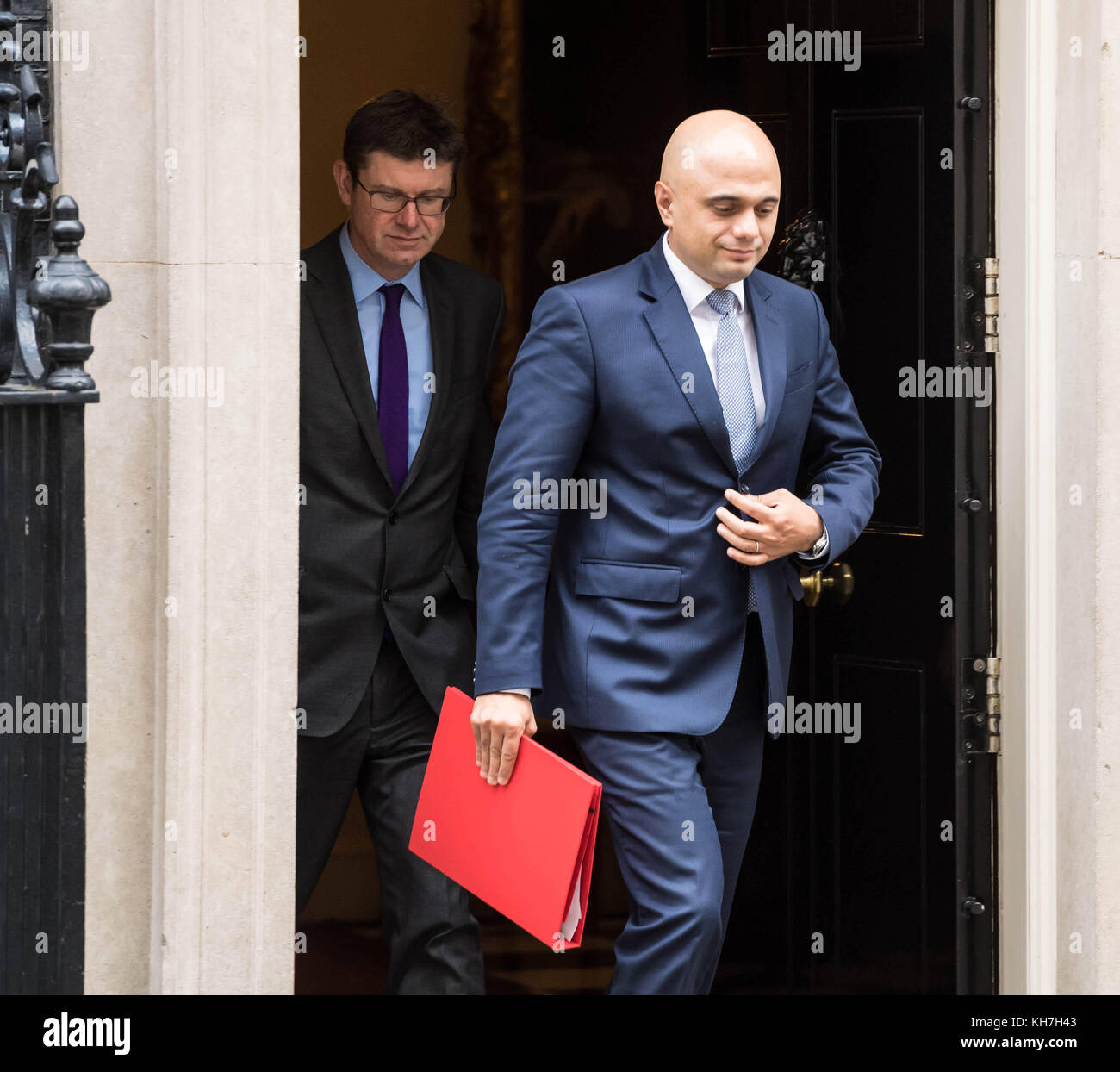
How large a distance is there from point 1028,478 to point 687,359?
3.27 ft

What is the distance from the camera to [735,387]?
3.81 metres

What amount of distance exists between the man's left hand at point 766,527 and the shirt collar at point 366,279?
1.05 m

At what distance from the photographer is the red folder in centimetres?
355

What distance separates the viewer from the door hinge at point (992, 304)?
4.32 meters

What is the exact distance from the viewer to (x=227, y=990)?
149 inches

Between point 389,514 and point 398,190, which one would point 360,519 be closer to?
point 389,514

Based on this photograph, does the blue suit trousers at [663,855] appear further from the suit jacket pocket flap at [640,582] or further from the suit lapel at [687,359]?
the suit lapel at [687,359]

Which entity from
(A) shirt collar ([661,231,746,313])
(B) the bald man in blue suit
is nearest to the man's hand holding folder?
(B) the bald man in blue suit

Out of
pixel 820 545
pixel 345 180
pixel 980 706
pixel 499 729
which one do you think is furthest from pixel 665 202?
pixel 980 706

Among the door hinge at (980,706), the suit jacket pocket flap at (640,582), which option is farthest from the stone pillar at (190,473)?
the door hinge at (980,706)

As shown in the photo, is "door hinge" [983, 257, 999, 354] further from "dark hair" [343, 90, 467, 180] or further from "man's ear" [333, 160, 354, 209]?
"man's ear" [333, 160, 354, 209]

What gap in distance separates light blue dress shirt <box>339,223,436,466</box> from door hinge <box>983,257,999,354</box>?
1.34 metres

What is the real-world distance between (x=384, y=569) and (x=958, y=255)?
1.59 metres

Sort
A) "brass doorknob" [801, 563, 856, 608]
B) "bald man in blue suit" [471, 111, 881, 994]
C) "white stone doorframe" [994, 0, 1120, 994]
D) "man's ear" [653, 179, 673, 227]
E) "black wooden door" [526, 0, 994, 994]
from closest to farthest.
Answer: "bald man in blue suit" [471, 111, 881, 994] → "man's ear" [653, 179, 673, 227] → "white stone doorframe" [994, 0, 1120, 994] → "black wooden door" [526, 0, 994, 994] → "brass doorknob" [801, 563, 856, 608]
